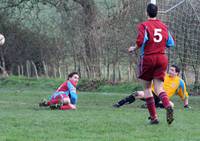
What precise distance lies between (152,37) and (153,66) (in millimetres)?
413

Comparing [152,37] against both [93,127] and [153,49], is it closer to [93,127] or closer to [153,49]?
[153,49]

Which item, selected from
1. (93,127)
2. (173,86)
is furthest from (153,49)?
(173,86)

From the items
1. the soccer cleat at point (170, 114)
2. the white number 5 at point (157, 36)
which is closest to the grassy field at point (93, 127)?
the soccer cleat at point (170, 114)

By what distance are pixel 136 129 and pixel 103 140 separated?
1.25 m

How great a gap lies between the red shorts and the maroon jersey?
0.07 meters

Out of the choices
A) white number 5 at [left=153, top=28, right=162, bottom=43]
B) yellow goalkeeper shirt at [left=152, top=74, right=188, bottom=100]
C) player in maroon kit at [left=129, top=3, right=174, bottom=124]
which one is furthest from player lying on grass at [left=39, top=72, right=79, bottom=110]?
white number 5 at [left=153, top=28, right=162, bottom=43]

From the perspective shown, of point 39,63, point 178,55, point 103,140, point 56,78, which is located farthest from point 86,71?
point 103,140

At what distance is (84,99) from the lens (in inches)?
619

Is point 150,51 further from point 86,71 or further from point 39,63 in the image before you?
point 39,63

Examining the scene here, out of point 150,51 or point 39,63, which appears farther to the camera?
point 39,63

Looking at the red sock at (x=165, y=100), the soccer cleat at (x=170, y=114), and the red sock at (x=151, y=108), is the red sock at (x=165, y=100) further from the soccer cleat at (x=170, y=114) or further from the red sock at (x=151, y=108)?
the red sock at (x=151, y=108)

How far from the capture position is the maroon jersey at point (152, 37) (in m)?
9.05

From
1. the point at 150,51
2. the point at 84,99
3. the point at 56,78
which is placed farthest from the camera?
the point at 56,78

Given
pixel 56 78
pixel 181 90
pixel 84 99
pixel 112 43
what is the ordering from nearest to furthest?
pixel 181 90 < pixel 84 99 < pixel 112 43 < pixel 56 78
